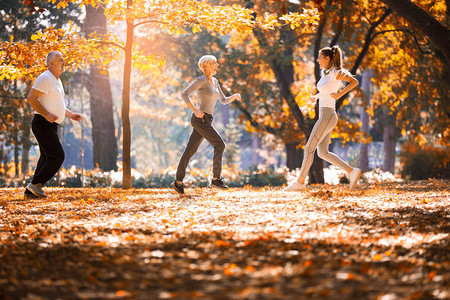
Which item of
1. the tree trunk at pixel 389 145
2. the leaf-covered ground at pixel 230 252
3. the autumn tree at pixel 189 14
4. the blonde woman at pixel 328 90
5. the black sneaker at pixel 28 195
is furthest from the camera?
the tree trunk at pixel 389 145

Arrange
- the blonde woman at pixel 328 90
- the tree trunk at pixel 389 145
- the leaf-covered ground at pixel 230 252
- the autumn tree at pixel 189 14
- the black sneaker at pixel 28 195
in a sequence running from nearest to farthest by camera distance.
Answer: the leaf-covered ground at pixel 230 252 < the blonde woman at pixel 328 90 < the black sneaker at pixel 28 195 < the autumn tree at pixel 189 14 < the tree trunk at pixel 389 145

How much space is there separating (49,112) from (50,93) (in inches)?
11.8

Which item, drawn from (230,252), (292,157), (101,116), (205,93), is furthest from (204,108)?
(101,116)

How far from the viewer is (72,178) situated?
59.2ft

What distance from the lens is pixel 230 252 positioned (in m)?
4.12

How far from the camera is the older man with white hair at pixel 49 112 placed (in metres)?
8.64

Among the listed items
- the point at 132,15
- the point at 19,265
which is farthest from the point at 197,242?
the point at 132,15

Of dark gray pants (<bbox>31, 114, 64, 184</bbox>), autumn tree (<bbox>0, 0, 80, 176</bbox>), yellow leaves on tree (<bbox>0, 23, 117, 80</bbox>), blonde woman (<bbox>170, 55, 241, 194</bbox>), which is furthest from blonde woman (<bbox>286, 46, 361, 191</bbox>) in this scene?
autumn tree (<bbox>0, 0, 80, 176</bbox>)

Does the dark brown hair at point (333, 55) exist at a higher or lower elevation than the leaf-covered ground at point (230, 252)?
higher

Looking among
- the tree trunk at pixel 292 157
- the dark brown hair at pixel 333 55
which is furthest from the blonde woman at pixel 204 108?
the tree trunk at pixel 292 157

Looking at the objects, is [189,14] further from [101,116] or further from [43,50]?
[101,116]

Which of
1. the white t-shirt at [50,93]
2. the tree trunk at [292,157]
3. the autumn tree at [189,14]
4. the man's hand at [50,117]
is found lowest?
the tree trunk at [292,157]

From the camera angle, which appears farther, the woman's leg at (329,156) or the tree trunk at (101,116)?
the tree trunk at (101,116)

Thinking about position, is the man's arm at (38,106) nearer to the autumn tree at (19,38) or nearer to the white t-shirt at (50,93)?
the white t-shirt at (50,93)
